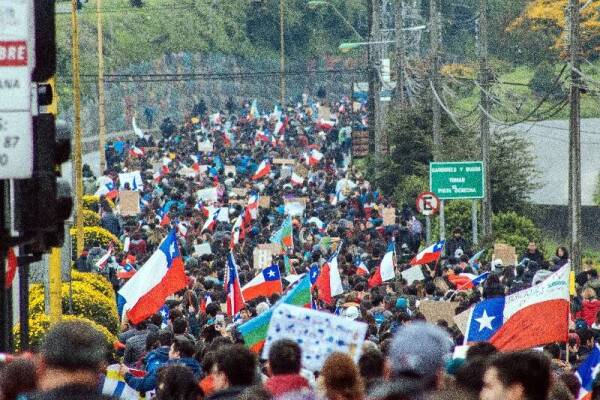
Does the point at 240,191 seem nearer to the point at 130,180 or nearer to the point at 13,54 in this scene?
the point at 130,180

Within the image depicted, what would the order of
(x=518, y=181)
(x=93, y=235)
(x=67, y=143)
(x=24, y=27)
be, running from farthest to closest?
(x=518, y=181)
(x=93, y=235)
(x=67, y=143)
(x=24, y=27)

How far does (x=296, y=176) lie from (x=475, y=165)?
1458 centimetres

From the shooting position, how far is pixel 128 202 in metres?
34.1

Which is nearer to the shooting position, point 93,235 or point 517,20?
point 93,235

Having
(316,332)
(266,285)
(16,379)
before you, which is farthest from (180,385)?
(266,285)

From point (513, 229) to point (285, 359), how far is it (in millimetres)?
27237

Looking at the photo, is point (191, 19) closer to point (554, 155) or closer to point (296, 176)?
point (554, 155)

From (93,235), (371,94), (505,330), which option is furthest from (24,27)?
(371,94)

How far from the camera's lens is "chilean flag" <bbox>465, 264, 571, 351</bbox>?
41.4 feet

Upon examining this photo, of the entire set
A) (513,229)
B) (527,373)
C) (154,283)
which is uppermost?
(527,373)

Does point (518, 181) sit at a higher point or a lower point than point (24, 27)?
lower

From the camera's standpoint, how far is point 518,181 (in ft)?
127

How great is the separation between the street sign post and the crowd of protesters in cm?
103

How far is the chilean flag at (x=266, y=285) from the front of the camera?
19.1 metres
